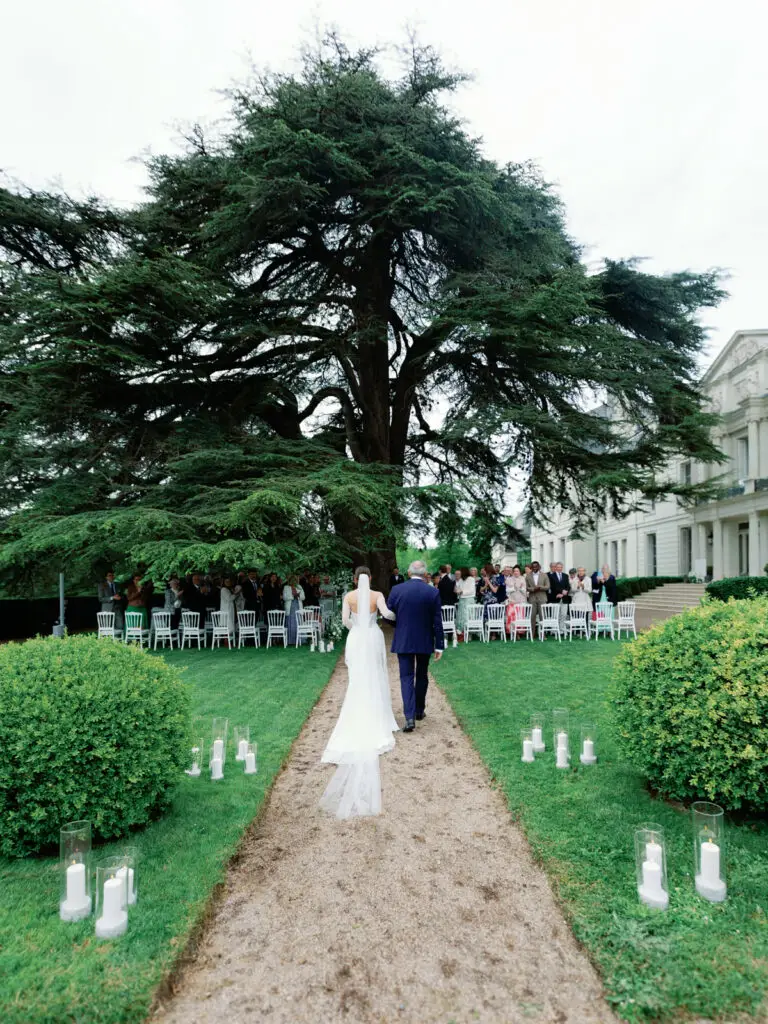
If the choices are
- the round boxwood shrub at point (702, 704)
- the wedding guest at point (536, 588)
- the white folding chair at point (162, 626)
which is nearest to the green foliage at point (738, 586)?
the wedding guest at point (536, 588)

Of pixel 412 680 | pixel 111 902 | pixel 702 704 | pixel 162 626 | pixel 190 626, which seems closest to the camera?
pixel 111 902

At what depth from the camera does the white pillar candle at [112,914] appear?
3.16 metres

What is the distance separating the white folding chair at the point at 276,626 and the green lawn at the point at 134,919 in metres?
9.49

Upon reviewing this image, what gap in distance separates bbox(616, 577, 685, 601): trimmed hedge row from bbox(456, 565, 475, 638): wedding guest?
21069mm

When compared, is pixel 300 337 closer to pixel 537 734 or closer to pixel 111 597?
pixel 111 597

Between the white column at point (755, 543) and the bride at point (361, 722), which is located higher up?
the white column at point (755, 543)

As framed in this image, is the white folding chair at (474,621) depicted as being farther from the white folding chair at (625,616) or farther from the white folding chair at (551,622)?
the white folding chair at (625,616)

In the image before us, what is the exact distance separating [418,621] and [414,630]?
0.39 ft

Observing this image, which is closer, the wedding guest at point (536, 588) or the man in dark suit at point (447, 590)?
the man in dark suit at point (447, 590)

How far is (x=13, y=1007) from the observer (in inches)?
104

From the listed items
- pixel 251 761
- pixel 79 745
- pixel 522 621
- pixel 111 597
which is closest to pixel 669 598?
pixel 522 621

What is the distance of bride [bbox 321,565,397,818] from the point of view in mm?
5137

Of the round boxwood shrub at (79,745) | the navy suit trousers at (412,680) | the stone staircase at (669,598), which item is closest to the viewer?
the round boxwood shrub at (79,745)

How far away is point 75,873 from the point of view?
11.1 feet
